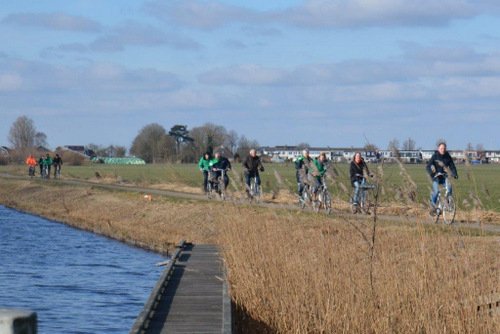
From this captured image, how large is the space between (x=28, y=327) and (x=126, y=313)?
17.5 meters

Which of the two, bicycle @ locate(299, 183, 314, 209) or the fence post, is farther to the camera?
bicycle @ locate(299, 183, 314, 209)

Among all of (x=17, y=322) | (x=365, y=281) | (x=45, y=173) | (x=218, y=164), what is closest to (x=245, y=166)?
(x=218, y=164)

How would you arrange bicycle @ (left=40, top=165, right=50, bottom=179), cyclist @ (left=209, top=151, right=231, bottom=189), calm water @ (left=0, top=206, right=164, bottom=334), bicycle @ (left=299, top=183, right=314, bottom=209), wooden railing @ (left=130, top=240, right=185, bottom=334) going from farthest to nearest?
bicycle @ (left=40, top=165, right=50, bottom=179) < cyclist @ (left=209, top=151, right=231, bottom=189) < calm water @ (left=0, top=206, right=164, bottom=334) < bicycle @ (left=299, top=183, right=314, bottom=209) < wooden railing @ (left=130, top=240, right=185, bottom=334)

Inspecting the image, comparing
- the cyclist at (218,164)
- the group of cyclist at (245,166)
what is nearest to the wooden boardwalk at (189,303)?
the group of cyclist at (245,166)

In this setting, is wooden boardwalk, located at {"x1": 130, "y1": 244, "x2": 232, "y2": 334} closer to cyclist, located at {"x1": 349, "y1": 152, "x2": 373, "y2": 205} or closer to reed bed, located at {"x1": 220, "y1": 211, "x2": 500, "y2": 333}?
reed bed, located at {"x1": 220, "y1": 211, "x2": 500, "y2": 333}

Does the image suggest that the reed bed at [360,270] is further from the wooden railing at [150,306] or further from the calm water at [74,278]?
the calm water at [74,278]

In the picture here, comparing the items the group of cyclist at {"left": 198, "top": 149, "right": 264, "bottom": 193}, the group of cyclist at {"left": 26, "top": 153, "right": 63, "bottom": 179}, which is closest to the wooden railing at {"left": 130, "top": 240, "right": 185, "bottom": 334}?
the group of cyclist at {"left": 198, "top": 149, "right": 264, "bottom": 193}

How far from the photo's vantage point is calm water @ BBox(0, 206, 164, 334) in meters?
21.9

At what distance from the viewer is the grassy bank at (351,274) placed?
36.7ft

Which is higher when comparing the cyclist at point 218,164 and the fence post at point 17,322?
the cyclist at point 218,164

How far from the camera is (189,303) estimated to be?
17.2 m

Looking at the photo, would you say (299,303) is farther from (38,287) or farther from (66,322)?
(38,287)

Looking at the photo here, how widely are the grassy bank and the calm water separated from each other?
421 cm

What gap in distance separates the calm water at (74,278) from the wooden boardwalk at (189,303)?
5.00 feet
